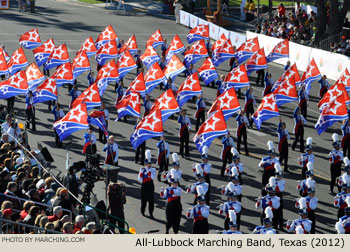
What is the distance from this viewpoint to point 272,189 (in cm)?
1927

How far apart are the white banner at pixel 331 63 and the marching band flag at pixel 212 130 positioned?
14864 millimetres

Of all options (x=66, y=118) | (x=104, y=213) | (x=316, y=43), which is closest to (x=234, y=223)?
(x=104, y=213)

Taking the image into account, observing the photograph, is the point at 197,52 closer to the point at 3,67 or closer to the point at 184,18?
the point at 3,67

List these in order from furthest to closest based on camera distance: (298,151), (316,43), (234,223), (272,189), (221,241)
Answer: (316,43)
(298,151)
(272,189)
(234,223)
(221,241)

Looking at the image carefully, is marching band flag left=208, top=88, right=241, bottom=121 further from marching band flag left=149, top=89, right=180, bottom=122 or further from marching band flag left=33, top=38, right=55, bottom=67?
marching band flag left=33, top=38, right=55, bottom=67

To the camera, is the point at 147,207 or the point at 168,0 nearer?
the point at 147,207

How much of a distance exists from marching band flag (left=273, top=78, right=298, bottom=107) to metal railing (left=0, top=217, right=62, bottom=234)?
1455 centimetres

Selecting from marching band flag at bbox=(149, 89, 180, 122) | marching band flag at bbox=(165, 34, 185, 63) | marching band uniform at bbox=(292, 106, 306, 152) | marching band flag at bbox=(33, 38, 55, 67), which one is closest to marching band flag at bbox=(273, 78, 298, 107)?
marching band uniform at bbox=(292, 106, 306, 152)

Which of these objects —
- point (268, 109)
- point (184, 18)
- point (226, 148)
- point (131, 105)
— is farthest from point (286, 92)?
point (184, 18)

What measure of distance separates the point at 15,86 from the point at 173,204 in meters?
10.4

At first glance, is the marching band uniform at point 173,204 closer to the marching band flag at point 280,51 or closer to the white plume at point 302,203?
the white plume at point 302,203

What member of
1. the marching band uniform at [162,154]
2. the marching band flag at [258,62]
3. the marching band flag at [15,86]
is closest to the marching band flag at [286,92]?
the marching band flag at [258,62]

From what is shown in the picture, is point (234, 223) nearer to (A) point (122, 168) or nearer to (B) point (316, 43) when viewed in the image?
(A) point (122, 168)

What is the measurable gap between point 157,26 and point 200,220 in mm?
35105
